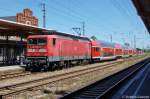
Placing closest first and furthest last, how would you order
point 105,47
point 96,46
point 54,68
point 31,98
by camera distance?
point 31,98
point 54,68
point 96,46
point 105,47

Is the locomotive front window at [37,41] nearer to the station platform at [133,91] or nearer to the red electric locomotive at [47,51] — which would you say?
the red electric locomotive at [47,51]

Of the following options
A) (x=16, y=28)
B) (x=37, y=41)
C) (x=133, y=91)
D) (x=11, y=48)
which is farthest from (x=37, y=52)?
(x=133, y=91)

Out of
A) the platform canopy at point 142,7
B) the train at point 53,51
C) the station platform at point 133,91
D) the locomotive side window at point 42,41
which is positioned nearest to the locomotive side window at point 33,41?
the train at point 53,51

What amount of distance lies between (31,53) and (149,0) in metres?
14.8

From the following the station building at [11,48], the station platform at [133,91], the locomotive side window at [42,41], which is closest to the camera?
the station platform at [133,91]

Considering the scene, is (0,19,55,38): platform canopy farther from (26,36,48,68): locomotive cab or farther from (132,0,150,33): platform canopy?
(132,0,150,33): platform canopy

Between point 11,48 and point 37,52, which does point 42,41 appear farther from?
point 11,48

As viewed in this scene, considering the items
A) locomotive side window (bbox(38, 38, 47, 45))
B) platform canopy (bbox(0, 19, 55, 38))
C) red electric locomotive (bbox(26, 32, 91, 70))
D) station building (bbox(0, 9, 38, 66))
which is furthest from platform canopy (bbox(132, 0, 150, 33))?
station building (bbox(0, 9, 38, 66))

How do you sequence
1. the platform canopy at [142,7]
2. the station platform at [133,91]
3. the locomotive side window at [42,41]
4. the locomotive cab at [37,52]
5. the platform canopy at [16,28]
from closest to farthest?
the station platform at [133,91] < the platform canopy at [142,7] < the platform canopy at [16,28] < the locomotive cab at [37,52] < the locomotive side window at [42,41]

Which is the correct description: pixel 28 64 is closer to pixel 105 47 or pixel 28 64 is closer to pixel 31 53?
pixel 31 53

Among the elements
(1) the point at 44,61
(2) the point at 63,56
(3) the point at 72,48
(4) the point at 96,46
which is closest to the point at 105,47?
(4) the point at 96,46

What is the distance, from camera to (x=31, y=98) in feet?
43.5

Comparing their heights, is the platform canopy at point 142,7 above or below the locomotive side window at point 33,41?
Result: above

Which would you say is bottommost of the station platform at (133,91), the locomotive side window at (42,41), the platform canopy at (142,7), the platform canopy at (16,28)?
the station platform at (133,91)
